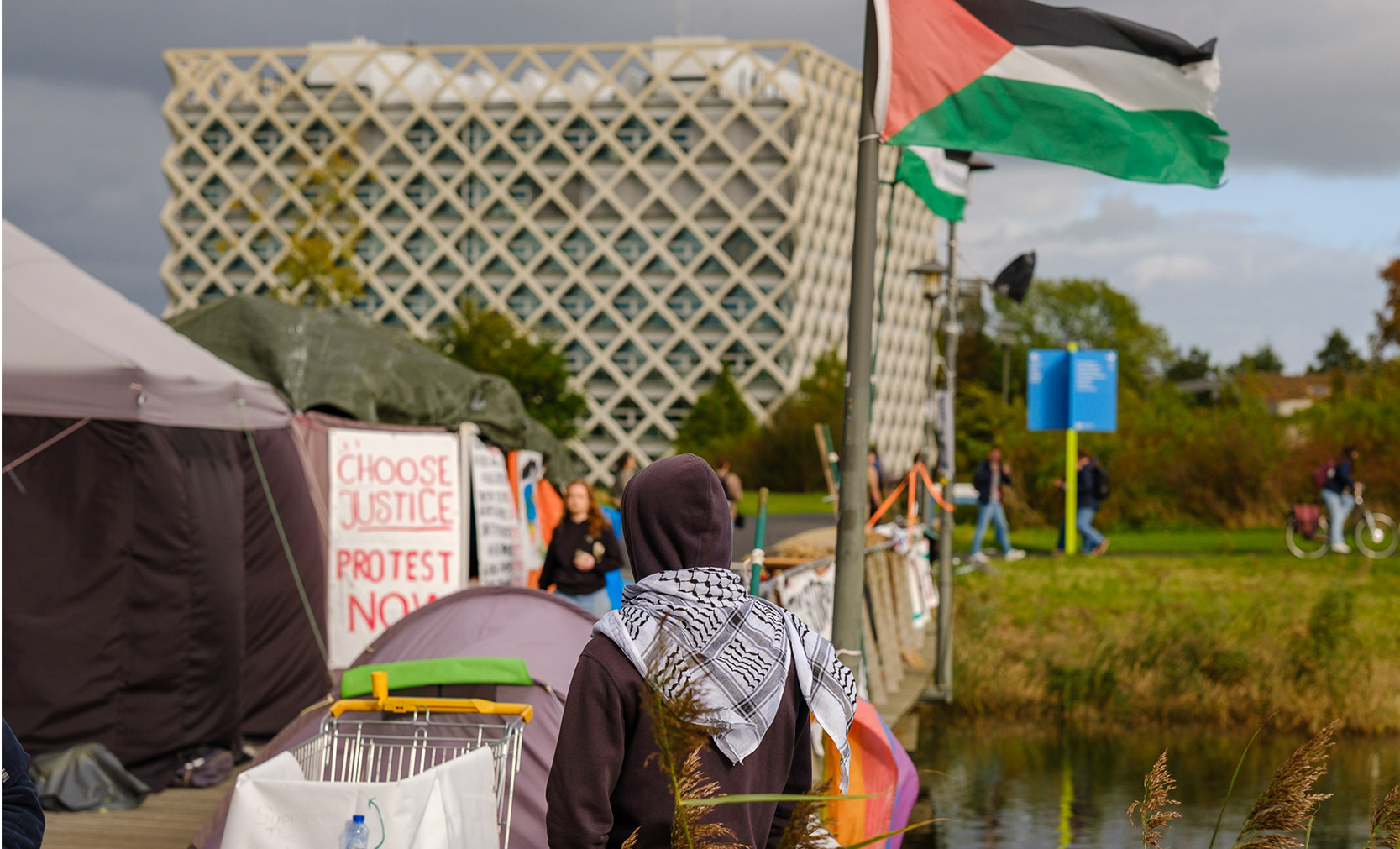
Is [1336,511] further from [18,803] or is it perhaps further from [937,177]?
[18,803]

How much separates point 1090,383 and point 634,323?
65.5 meters

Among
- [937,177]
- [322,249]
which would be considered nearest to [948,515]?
[937,177]

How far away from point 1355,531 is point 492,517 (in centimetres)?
1583

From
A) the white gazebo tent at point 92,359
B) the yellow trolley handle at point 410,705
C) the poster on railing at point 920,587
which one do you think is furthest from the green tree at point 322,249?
the yellow trolley handle at point 410,705

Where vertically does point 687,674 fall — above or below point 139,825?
above

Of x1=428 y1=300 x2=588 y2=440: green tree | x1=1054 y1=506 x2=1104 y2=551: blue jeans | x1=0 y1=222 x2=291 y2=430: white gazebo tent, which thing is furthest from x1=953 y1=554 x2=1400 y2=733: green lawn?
x1=428 y1=300 x2=588 y2=440: green tree

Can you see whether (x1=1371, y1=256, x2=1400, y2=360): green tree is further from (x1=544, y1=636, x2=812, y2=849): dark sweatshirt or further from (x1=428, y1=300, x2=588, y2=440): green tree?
(x1=544, y1=636, x2=812, y2=849): dark sweatshirt

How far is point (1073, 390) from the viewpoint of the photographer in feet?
71.9

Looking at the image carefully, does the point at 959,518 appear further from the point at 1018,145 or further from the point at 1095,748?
the point at 1018,145

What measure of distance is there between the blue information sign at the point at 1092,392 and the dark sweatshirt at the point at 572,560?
1315cm

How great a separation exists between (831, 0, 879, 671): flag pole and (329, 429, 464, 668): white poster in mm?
6723

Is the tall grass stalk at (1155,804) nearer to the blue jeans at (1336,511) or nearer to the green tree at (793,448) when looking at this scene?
the blue jeans at (1336,511)

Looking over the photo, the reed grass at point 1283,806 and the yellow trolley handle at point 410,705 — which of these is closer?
the reed grass at point 1283,806

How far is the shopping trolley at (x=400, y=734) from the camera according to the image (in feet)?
16.3
